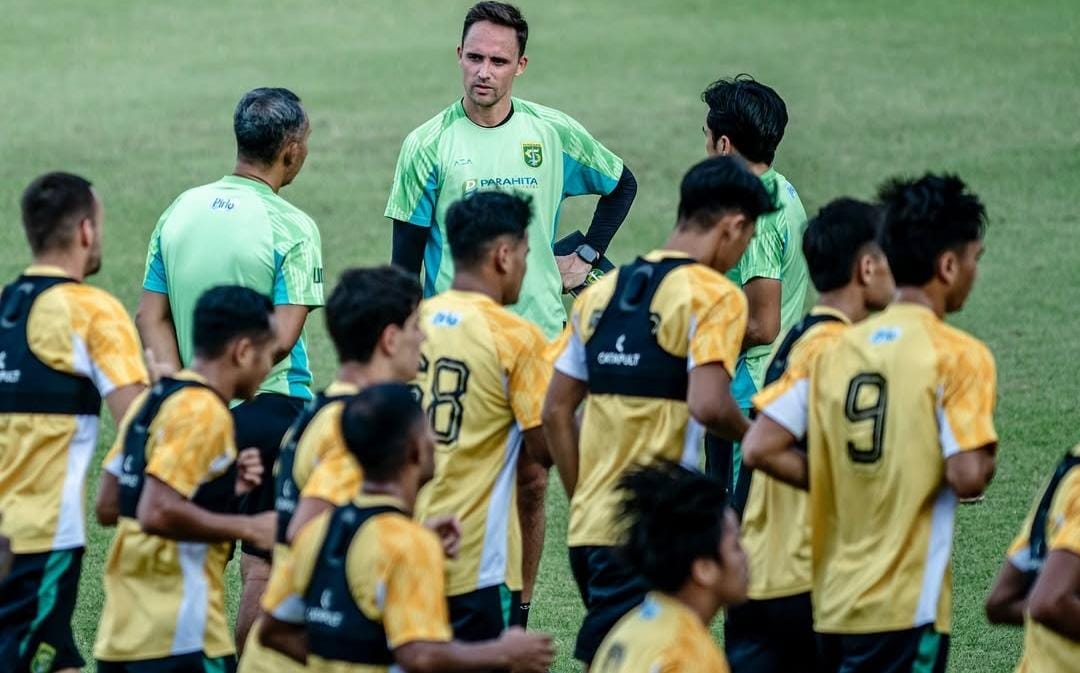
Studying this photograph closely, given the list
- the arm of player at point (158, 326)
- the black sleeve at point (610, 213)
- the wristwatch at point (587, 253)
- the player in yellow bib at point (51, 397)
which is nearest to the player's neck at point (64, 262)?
the player in yellow bib at point (51, 397)

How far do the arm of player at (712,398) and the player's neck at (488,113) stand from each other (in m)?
2.62

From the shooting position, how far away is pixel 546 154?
8094mm

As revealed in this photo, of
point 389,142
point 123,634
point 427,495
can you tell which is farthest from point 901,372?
point 389,142

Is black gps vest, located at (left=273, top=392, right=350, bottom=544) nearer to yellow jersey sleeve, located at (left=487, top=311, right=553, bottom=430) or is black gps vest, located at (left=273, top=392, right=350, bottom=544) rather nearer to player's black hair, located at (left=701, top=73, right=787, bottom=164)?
yellow jersey sleeve, located at (left=487, top=311, right=553, bottom=430)

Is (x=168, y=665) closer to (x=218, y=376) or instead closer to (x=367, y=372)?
(x=218, y=376)

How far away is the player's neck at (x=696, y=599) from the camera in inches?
188

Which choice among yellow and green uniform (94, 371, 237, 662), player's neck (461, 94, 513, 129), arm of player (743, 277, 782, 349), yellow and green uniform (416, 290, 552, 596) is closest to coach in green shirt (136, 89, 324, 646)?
player's neck (461, 94, 513, 129)

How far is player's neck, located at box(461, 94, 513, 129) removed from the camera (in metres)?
8.09

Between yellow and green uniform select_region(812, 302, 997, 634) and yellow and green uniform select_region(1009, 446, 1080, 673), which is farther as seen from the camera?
yellow and green uniform select_region(812, 302, 997, 634)

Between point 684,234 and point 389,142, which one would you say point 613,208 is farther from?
point 389,142

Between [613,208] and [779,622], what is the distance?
3023 millimetres

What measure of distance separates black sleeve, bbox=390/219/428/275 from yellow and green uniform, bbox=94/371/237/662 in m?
2.38

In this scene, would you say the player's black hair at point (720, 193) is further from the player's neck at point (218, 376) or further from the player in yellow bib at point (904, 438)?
the player's neck at point (218, 376)

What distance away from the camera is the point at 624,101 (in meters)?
21.8
